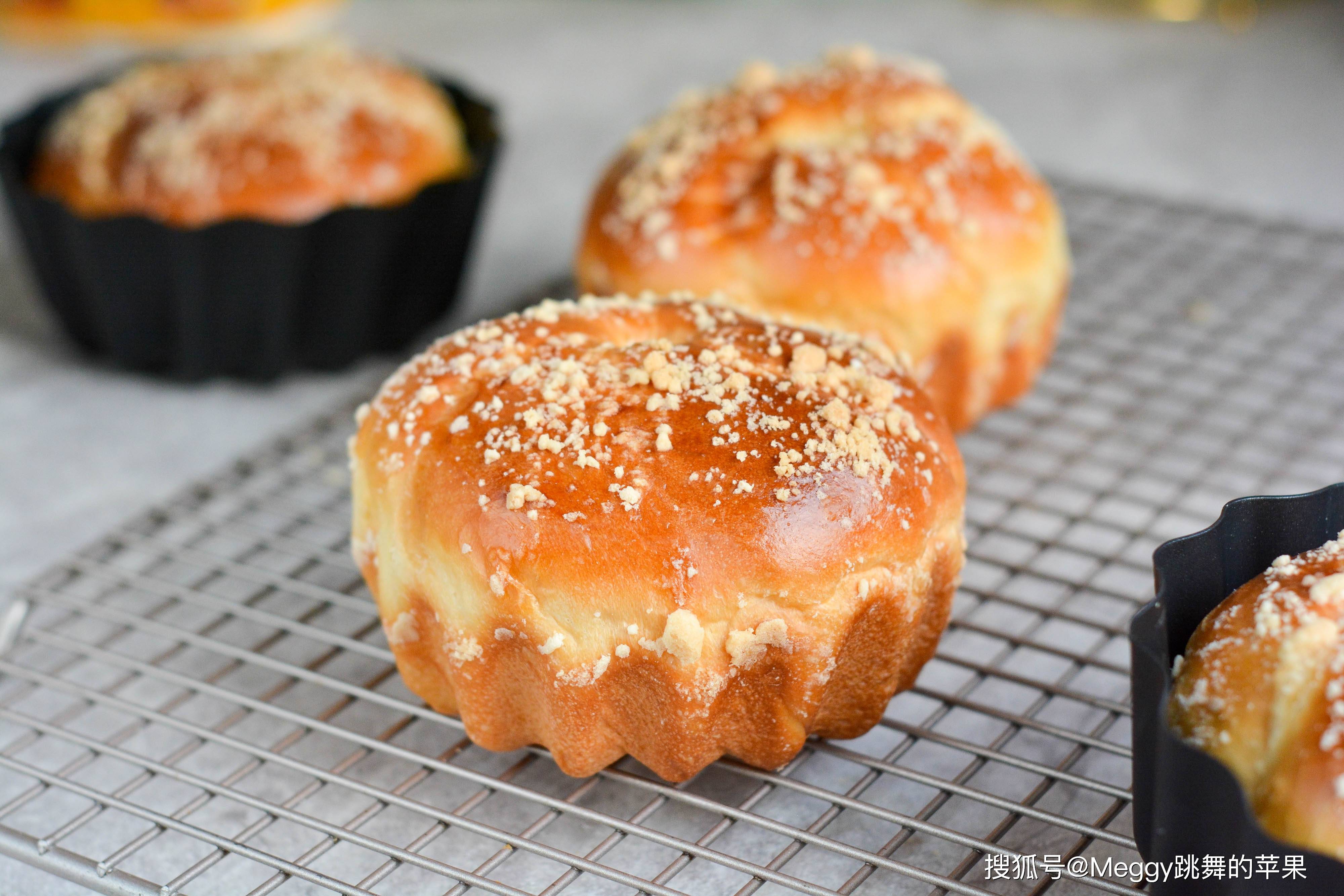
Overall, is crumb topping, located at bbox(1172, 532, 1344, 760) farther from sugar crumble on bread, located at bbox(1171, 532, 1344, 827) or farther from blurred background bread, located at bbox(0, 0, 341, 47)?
blurred background bread, located at bbox(0, 0, 341, 47)

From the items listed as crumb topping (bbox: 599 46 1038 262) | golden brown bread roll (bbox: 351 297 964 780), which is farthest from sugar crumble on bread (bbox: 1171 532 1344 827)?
crumb topping (bbox: 599 46 1038 262)

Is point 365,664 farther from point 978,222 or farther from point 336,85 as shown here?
point 336,85

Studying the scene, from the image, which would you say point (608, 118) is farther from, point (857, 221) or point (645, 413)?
point (645, 413)

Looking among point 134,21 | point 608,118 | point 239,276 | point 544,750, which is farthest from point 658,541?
point 134,21

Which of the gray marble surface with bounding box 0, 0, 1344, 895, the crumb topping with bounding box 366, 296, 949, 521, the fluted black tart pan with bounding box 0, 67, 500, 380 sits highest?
the crumb topping with bounding box 366, 296, 949, 521

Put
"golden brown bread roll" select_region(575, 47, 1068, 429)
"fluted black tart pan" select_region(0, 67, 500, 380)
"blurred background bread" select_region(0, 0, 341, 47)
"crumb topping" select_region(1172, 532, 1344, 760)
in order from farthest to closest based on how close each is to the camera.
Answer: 1. "blurred background bread" select_region(0, 0, 341, 47)
2. "fluted black tart pan" select_region(0, 67, 500, 380)
3. "golden brown bread roll" select_region(575, 47, 1068, 429)
4. "crumb topping" select_region(1172, 532, 1344, 760)

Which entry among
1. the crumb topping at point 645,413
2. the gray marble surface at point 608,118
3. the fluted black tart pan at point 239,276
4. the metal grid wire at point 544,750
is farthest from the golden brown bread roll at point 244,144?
the crumb topping at point 645,413

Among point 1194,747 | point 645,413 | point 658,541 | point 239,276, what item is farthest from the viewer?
point 239,276

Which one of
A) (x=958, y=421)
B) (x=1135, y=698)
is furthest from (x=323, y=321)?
(x=1135, y=698)
